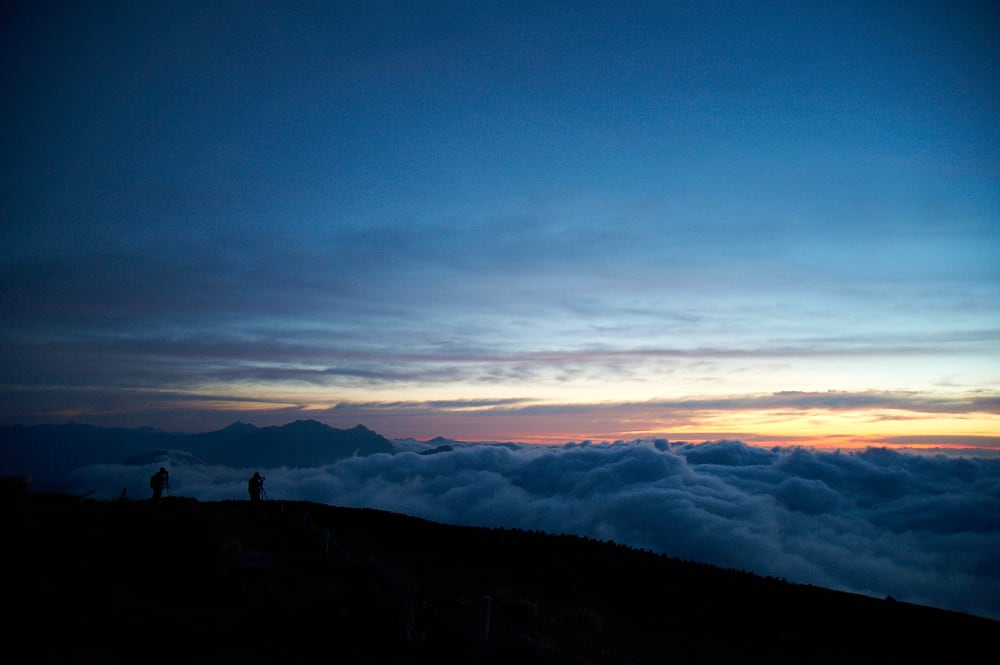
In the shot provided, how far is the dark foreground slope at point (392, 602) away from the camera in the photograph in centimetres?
819

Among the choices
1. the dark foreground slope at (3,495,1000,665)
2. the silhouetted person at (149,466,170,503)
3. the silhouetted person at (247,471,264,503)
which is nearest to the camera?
the dark foreground slope at (3,495,1000,665)

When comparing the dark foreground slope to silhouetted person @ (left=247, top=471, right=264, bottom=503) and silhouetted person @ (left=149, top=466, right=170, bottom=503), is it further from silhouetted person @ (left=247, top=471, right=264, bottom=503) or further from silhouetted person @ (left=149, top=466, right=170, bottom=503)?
silhouetted person @ (left=149, top=466, right=170, bottom=503)

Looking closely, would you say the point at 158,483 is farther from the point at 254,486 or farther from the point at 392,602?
the point at 392,602

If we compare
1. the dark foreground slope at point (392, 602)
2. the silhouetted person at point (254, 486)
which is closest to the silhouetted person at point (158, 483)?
the silhouetted person at point (254, 486)

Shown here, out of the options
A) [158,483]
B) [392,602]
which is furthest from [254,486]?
[392,602]

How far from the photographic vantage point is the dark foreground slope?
819cm

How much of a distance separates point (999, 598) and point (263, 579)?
156519 millimetres

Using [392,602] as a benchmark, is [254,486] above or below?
below

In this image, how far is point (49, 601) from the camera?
8.41 m

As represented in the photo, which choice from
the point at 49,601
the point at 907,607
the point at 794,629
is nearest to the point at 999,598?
the point at 907,607

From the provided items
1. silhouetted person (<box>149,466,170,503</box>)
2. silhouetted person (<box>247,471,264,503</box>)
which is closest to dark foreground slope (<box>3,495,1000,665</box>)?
silhouetted person (<box>247,471,264,503</box>)

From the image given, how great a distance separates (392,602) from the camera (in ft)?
32.8

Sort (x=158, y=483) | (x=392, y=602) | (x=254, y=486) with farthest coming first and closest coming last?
(x=254, y=486), (x=158, y=483), (x=392, y=602)

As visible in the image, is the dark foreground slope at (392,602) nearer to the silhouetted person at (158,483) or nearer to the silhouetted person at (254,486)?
the silhouetted person at (254,486)
